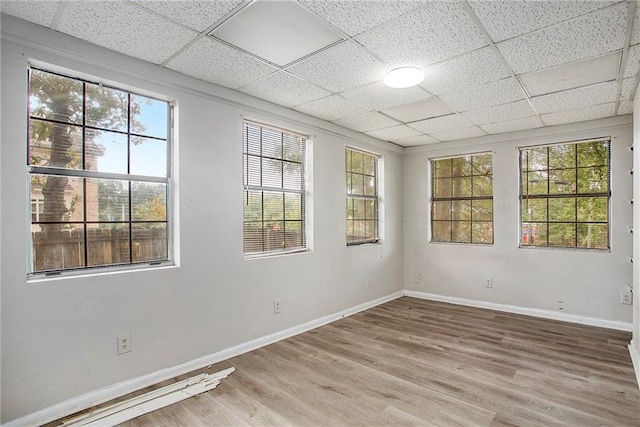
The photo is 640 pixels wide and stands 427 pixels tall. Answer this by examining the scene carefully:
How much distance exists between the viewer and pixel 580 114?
3.71 m

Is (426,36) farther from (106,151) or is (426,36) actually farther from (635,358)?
(635,358)

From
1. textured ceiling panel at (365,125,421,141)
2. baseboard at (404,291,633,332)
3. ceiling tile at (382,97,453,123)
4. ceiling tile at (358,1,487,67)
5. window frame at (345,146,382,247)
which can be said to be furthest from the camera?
window frame at (345,146,382,247)

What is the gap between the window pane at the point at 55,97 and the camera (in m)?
2.13

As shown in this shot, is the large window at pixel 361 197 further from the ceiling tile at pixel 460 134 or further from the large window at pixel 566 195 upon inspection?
the large window at pixel 566 195

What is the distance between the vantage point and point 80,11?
189cm

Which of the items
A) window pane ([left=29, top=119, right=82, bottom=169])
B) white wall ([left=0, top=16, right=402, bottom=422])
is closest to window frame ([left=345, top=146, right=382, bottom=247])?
white wall ([left=0, top=16, right=402, bottom=422])

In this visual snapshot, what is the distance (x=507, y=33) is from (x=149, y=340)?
3319mm

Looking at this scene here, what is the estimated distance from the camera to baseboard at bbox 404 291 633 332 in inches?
151

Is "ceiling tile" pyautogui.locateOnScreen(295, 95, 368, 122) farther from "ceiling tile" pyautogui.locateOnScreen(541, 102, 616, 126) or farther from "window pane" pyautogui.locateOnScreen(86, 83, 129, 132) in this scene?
"ceiling tile" pyautogui.locateOnScreen(541, 102, 616, 126)

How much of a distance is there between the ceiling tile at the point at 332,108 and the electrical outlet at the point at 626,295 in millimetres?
3615

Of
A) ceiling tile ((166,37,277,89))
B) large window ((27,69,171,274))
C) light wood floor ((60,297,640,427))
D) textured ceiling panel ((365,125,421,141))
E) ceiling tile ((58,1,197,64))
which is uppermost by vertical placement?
ceiling tile ((58,1,197,64))

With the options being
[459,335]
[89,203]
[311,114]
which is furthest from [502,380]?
[89,203]

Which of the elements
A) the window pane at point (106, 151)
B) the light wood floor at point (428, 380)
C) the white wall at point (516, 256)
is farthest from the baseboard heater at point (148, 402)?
the white wall at point (516, 256)

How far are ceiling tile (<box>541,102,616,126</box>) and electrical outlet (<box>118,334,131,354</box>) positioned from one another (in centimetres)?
466
